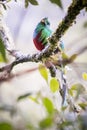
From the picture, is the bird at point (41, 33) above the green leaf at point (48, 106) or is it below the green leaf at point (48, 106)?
above

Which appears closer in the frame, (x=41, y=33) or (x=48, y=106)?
(x=48, y=106)

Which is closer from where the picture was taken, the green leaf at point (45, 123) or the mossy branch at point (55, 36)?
the green leaf at point (45, 123)

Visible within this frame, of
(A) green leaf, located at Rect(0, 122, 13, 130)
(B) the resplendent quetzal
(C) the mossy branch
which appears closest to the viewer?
(A) green leaf, located at Rect(0, 122, 13, 130)

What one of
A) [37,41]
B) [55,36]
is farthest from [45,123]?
[37,41]

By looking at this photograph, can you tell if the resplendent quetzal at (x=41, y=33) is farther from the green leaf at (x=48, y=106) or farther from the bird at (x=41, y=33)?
the green leaf at (x=48, y=106)

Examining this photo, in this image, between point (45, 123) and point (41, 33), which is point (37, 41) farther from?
point (45, 123)

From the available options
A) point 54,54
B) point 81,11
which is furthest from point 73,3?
point 54,54

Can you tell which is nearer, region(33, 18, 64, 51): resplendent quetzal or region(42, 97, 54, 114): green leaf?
region(42, 97, 54, 114): green leaf

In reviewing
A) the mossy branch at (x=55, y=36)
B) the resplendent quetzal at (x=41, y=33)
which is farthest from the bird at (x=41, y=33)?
the mossy branch at (x=55, y=36)

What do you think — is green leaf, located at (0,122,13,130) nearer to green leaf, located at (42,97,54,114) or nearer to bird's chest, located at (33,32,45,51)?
green leaf, located at (42,97,54,114)

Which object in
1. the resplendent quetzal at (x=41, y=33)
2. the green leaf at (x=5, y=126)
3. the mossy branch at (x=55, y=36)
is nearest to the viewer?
the green leaf at (x=5, y=126)

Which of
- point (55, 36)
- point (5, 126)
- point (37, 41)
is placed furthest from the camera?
point (37, 41)

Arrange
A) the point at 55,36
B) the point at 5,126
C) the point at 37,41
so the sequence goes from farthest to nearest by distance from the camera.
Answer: the point at 37,41 → the point at 55,36 → the point at 5,126

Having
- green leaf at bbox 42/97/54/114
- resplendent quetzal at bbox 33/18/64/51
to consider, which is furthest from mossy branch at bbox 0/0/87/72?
resplendent quetzal at bbox 33/18/64/51
